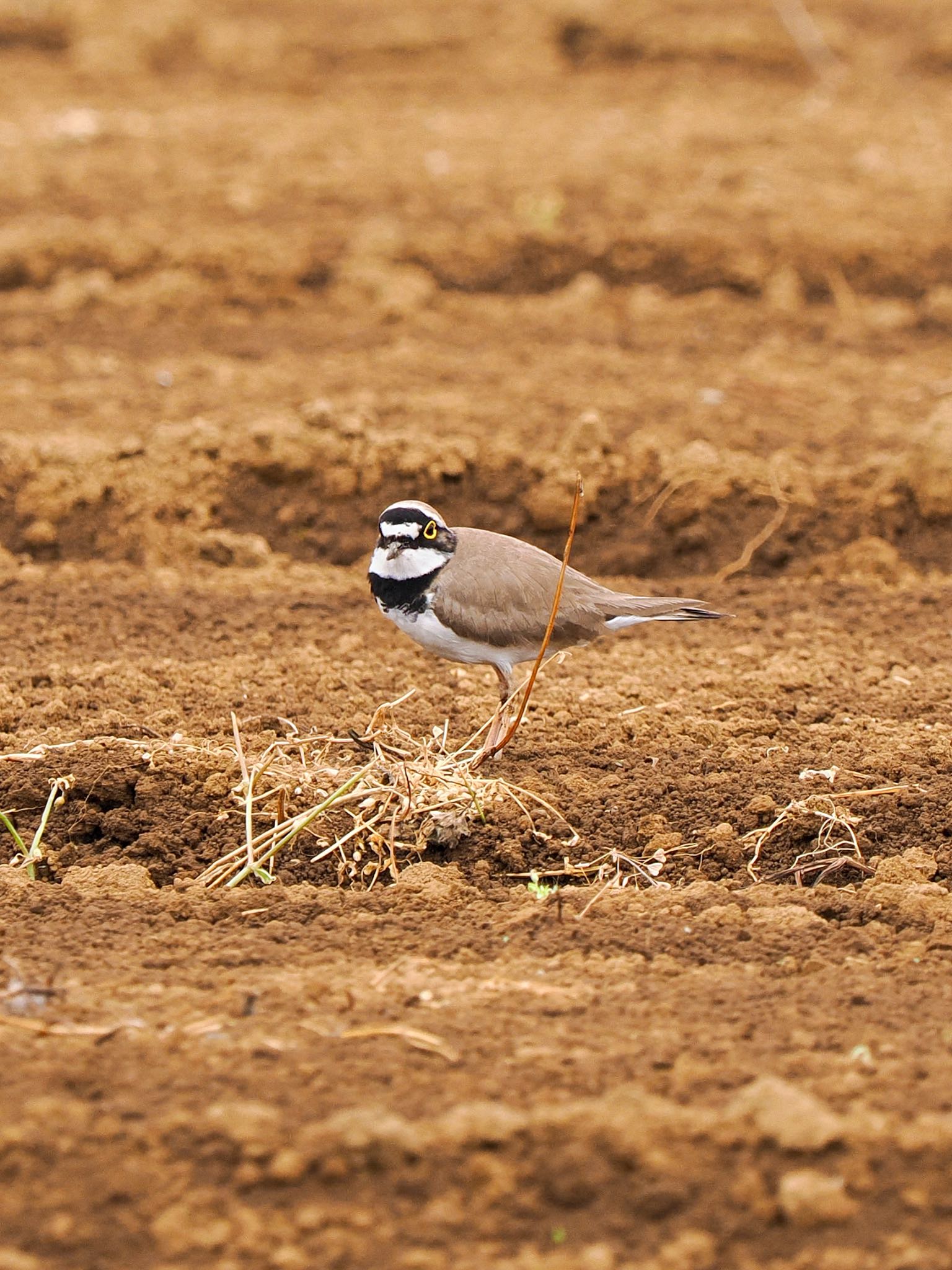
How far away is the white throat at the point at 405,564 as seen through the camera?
17.7 ft

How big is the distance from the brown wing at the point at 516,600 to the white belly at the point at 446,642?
29 mm

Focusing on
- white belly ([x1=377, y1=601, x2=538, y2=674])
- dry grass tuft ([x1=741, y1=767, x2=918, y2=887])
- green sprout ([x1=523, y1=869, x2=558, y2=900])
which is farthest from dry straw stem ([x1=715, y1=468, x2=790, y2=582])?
green sprout ([x1=523, y1=869, x2=558, y2=900])

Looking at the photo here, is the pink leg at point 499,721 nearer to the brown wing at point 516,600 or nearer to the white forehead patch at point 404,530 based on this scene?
the brown wing at point 516,600

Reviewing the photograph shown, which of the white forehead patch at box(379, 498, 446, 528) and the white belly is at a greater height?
the white forehead patch at box(379, 498, 446, 528)

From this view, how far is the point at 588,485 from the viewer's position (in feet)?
25.5

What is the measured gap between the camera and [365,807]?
15.9ft

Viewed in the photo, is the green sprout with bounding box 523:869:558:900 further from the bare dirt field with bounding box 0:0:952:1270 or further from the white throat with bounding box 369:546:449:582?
the white throat with bounding box 369:546:449:582

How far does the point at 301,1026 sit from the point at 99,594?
147 inches

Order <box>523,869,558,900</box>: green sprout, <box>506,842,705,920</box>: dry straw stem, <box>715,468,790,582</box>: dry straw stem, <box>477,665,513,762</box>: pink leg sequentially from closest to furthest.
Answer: <box>523,869,558,900</box>: green sprout → <box>506,842,705,920</box>: dry straw stem → <box>477,665,513,762</box>: pink leg → <box>715,468,790,582</box>: dry straw stem

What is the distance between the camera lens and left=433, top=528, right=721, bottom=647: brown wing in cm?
538

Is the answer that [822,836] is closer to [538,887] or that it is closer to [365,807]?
[538,887]

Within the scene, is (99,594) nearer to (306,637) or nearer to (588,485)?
(306,637)

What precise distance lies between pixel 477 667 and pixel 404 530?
52.3 inches

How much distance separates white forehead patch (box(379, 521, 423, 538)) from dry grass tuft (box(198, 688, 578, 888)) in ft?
2.37
